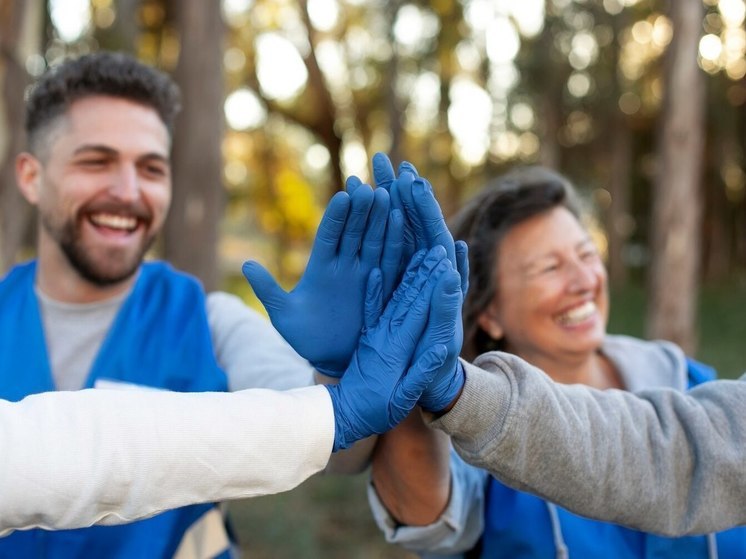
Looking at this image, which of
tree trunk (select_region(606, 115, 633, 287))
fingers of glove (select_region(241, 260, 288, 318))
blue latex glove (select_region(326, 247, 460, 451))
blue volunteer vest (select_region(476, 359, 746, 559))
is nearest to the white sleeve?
blue latex glove (select_region(326, 247, 460, 451))

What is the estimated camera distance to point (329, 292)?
1357mm

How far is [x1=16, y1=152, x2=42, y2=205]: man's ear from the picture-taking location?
2055 millimetres

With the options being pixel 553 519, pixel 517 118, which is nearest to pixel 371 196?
pixel 553 519

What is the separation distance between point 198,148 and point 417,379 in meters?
4.29

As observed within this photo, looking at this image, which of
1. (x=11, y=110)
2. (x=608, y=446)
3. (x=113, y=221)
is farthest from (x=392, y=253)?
(x=11, y=110)

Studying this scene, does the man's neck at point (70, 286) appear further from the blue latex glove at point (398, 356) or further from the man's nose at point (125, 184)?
the blue latex glove at point (398, 356)

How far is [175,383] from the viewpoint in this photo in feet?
5.99

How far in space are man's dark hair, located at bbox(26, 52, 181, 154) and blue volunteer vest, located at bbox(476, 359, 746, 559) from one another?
1287mm

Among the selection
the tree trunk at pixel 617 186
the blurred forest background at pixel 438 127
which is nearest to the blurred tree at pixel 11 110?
the blurred forest background at pixel 438 127

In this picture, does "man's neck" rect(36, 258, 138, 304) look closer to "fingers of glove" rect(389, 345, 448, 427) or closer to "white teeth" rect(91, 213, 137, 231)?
"white teeth" rect(91, 213, 137, 231)

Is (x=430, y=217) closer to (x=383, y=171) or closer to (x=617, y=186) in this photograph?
(x=383, y=171)

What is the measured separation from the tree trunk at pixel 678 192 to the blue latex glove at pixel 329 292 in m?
4.75

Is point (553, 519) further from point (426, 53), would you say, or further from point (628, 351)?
point (426, 53)

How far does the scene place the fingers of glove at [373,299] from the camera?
4.36 feet
